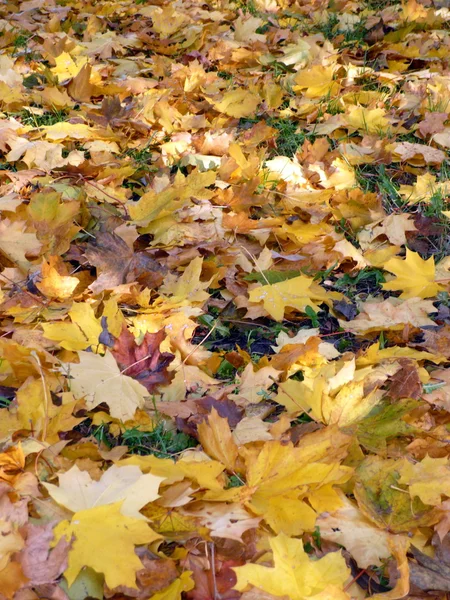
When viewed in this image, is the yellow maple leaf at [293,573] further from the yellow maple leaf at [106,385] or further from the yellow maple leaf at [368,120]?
the yellow maple leaf at [368,120]

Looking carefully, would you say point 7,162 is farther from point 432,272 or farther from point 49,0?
point 49,0

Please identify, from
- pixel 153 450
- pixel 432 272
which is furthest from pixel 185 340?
pixel 432 272

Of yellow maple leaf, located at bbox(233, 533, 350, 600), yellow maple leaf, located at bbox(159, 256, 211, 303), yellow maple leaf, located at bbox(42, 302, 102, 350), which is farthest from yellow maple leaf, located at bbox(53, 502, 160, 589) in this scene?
yellow maple leaf, located at bbox(159, 256, 211, 303)

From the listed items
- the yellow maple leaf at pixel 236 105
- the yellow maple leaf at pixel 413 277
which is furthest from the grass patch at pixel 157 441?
the yellow maple leaf at pixel 236 105

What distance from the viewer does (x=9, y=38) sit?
147 inches

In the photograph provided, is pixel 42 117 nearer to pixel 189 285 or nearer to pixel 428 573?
pixel 189 285

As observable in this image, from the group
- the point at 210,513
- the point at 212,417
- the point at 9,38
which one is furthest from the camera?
the point at 9,38

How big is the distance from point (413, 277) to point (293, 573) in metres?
1.17

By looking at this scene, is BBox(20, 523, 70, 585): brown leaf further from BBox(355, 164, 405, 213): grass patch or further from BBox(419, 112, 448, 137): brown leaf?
BBox(419, 112, 448, 137): brown leaf

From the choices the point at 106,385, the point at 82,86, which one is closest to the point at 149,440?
the point at 106,385

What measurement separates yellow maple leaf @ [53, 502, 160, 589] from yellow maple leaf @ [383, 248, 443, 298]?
119cm

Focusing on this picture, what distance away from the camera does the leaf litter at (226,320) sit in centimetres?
117

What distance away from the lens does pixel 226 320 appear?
1.94 meters

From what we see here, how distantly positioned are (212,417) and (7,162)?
1.74 metres
